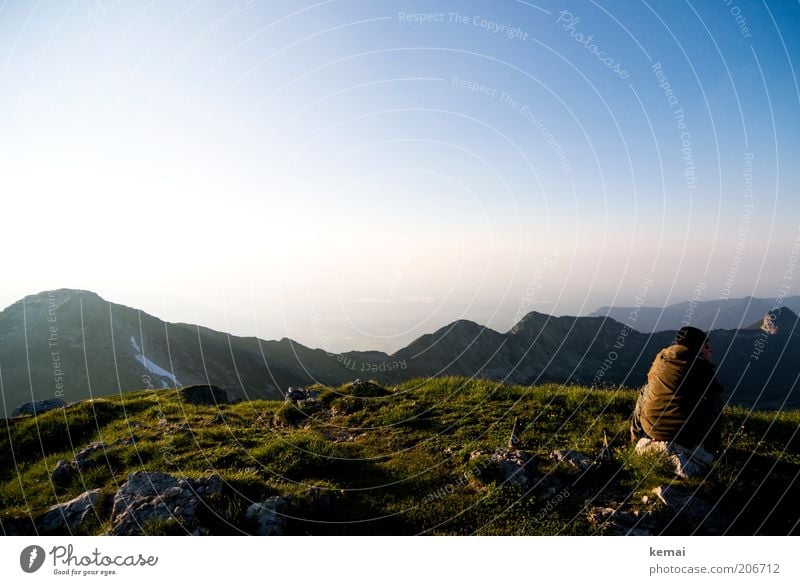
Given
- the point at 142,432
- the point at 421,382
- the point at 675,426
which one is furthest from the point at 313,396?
the point at 675,426

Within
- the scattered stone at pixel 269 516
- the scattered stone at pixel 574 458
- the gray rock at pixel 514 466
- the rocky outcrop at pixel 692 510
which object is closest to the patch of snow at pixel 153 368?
the scattered stone at pixel 269 516

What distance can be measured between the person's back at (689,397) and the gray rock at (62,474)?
18095 millimetres

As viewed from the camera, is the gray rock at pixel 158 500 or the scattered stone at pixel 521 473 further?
the scattered stone at pixel 521 473

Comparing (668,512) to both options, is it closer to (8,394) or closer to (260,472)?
(260,472)

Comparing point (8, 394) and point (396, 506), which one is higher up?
point (396, 506)

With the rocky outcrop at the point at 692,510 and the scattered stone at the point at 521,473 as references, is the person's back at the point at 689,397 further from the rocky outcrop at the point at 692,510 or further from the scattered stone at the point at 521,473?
the scattered stone at the point at 521,473

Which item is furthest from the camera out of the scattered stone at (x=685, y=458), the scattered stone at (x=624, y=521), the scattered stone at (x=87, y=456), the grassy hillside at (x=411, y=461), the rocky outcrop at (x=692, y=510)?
the scattered stone at (x=87, y=456)

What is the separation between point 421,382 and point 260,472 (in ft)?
32.8

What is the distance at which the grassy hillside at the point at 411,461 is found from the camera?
10.1 m

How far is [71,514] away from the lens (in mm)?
10977

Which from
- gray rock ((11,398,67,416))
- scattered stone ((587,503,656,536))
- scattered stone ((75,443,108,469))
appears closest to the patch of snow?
gray rock ((11,398,67,416))

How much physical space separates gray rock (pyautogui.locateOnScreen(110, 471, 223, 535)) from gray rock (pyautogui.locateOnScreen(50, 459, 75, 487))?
460 centimetres

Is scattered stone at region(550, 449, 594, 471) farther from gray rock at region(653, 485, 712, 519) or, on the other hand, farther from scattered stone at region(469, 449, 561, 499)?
gray rock at region(653, 485, 712, 519)
